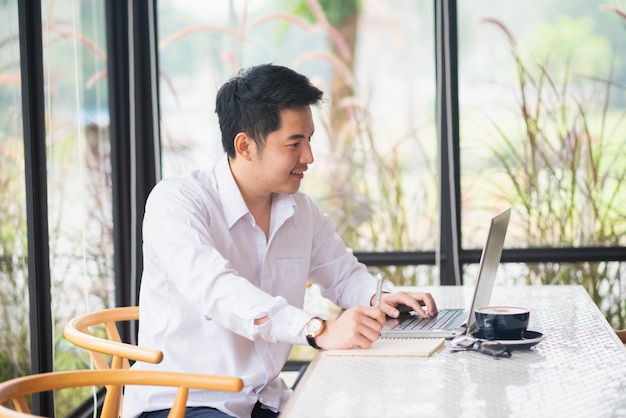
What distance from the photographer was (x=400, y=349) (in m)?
1.85

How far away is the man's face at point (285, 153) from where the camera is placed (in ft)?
7.58

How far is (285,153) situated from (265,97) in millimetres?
158

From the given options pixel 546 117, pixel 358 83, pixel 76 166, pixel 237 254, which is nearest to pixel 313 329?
pixel 237 254

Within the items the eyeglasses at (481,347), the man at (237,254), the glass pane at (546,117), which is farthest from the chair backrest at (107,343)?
the glass pane at (546,117)

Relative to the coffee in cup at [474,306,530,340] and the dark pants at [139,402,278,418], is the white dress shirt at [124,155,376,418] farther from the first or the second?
the coffee in cup at [474,306,530,340]

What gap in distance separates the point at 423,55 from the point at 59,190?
6.23ft

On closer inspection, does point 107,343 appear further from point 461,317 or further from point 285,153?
point 461,317

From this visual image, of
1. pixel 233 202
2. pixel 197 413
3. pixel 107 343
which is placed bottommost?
pixel 197 413

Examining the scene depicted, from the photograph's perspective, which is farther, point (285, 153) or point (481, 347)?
point (285, 153)

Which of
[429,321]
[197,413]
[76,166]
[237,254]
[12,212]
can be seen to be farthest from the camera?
[76,166]

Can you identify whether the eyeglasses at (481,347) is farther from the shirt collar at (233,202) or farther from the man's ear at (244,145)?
the man's ear at (244,145)

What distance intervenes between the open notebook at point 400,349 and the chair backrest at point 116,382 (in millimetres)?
279

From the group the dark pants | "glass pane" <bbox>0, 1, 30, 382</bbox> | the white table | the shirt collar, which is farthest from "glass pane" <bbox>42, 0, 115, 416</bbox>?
the white table

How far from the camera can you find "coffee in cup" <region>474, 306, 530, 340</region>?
188 centimetres
